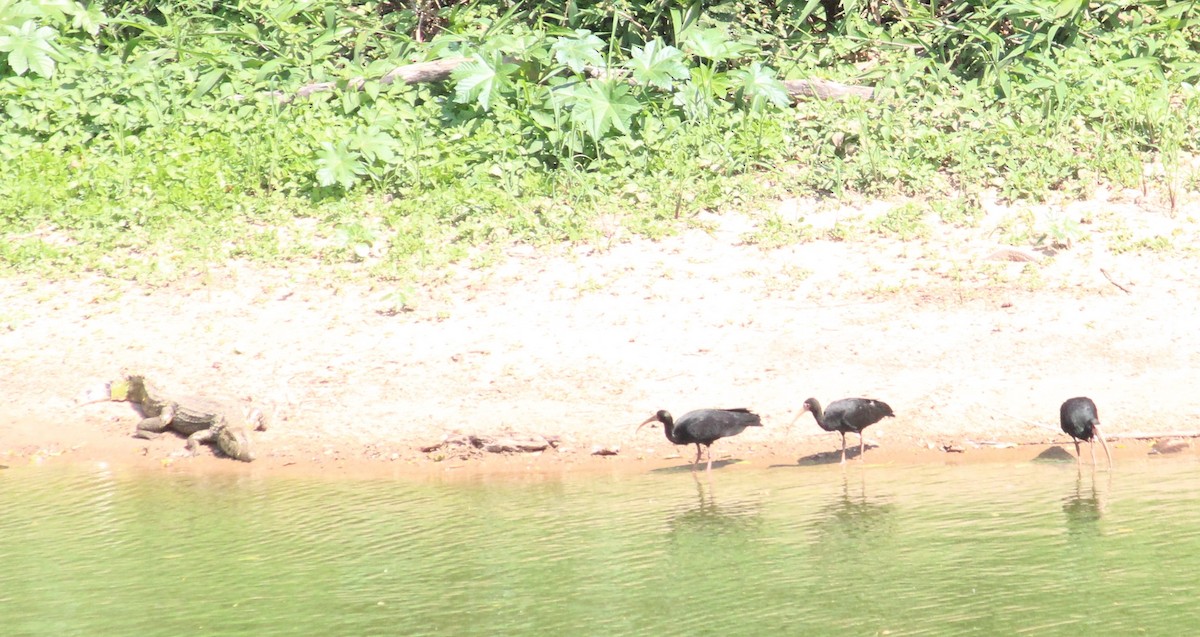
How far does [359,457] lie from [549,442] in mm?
1129

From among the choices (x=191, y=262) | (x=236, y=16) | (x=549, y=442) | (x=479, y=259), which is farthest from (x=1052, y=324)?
(x=236, y=16)

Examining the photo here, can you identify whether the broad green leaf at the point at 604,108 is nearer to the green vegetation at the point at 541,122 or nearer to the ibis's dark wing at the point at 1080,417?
the green vegetation at the point at 541,122

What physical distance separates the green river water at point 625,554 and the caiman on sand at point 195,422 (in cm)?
48

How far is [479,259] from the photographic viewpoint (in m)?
10.1

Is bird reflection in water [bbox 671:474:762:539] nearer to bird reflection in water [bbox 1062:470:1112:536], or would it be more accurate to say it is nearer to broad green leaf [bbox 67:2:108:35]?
bird reflection in water [bbox 1062:470:1112:536]

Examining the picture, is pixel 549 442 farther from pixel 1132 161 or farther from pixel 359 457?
pixel 1132 161

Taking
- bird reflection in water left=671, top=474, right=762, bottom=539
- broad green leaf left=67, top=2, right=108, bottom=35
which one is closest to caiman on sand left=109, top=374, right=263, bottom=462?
bird reflection in water left=671, top=474, right=762, bottom=539

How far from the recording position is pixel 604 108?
1104 centimetres

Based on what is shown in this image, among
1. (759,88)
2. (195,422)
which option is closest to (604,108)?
(759,88)

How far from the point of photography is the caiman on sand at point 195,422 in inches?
330

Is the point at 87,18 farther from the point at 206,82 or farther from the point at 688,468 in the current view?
the point at 688,468

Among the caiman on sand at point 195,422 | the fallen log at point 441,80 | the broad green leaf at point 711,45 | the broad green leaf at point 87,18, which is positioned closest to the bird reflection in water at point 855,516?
the caiman on sand at point 195,422

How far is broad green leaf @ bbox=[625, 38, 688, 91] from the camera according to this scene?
11312mm

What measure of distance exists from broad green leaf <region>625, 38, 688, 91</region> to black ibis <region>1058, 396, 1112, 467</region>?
16.2ft
